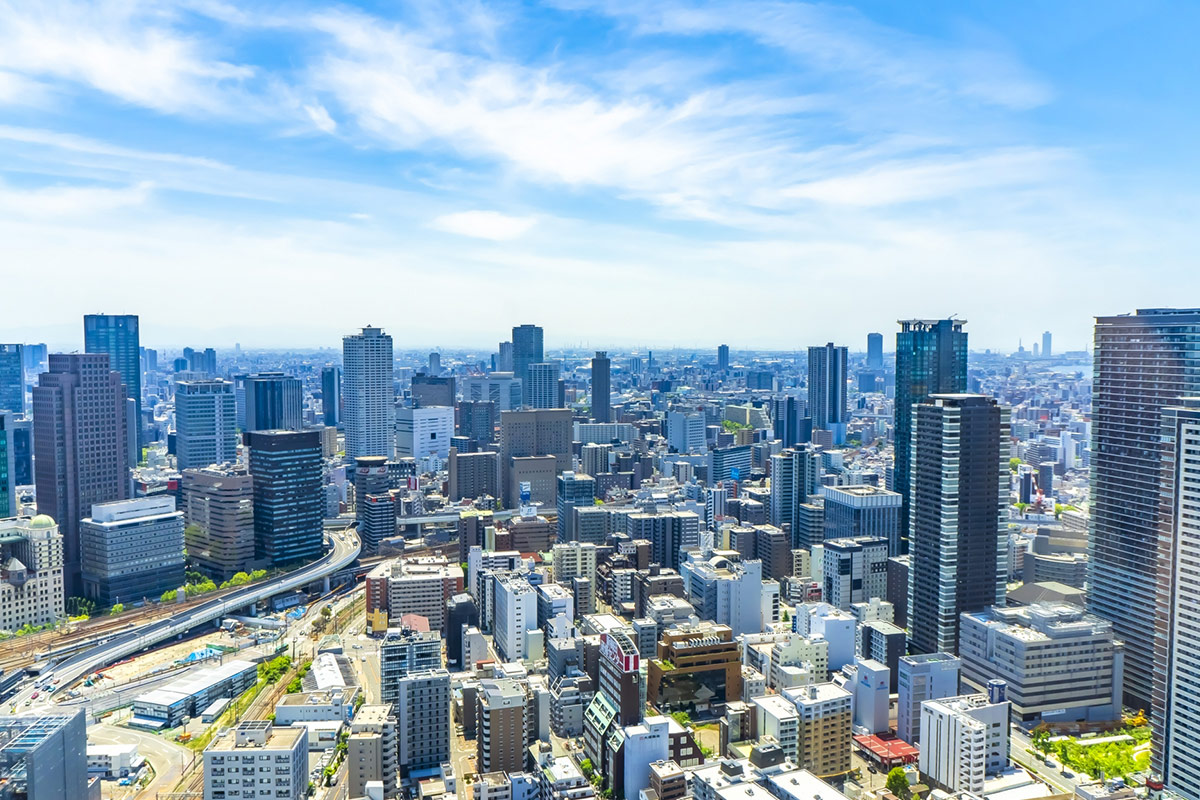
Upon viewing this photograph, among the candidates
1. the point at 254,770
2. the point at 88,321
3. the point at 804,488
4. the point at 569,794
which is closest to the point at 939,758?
the point at 569,794

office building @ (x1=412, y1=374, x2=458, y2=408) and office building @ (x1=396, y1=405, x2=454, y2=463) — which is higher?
office building @ (x1=412, y1=374, x2=458, y2=408)

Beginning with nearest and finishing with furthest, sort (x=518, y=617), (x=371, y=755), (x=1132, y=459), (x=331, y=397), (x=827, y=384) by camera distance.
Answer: (x=371, y=755) → (x=1132, y=459) → (x=518, y=617) → (x=827, y=384) → (x=331, y=397)

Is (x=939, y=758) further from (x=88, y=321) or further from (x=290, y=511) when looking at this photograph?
(x=88, y=321)

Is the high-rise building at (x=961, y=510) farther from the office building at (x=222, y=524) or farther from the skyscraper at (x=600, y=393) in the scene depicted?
the skyscraper at (x=600, y=393)

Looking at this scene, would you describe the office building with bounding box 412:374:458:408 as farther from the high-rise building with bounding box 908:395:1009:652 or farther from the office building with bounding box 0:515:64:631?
the high-rise building with bounding box 908:395:1009:652

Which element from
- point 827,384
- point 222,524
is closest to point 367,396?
point 222,524

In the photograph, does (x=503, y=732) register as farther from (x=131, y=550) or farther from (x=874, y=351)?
(x=874, y=351)

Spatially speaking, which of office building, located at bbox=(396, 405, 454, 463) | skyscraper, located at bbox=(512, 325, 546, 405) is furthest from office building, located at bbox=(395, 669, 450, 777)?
skyscraper, located at bbox=(512, 325, 546, 405)
